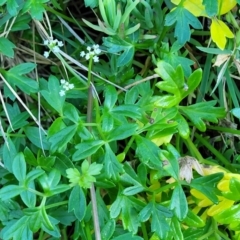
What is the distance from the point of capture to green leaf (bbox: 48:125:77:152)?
0.87 m

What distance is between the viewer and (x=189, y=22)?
0.92m

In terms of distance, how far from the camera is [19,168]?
0.89m

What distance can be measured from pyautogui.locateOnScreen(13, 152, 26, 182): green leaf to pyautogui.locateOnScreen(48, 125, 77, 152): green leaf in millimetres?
63

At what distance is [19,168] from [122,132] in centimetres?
20

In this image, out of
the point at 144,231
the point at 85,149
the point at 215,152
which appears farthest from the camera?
the point at 215,152

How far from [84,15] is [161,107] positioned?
384mm

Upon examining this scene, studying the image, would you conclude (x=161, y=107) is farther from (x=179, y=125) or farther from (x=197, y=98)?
(x=197, y=98)

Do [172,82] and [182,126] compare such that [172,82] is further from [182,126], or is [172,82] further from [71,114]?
[71,114]

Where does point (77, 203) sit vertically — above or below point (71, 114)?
below

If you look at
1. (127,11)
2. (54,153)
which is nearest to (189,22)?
(127,11)

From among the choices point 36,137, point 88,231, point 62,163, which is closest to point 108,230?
point 88,231

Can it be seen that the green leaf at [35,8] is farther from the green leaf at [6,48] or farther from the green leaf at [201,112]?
the green leaf at [201,112]

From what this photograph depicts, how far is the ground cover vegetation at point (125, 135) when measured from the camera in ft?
2.89

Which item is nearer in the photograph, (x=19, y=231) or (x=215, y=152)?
(x=19, y=231)
